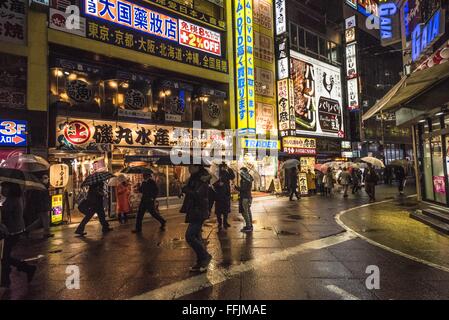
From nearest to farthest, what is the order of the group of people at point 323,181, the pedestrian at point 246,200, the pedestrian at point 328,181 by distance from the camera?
1. the pedestrian at point 246,200
2. the group of people at point 323,181
3. the pedestrian at point 328,181

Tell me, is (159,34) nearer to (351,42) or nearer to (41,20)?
(41,20)

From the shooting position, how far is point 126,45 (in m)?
15.3

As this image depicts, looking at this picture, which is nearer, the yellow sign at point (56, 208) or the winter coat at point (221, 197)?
the winter coat at point (221, 197)

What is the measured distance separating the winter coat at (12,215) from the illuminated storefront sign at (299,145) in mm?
20390

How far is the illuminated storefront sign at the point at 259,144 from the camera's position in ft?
68.4

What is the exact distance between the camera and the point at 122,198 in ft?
38.9

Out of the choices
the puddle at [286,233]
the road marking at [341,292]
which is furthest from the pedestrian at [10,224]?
the puddle at [286,233]

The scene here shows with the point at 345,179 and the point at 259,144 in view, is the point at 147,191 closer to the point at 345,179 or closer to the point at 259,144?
the point at 259,144

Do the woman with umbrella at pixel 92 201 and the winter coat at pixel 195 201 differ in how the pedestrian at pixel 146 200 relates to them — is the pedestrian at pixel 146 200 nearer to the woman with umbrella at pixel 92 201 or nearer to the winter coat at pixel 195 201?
the woman with umbrella at pixel 92 201

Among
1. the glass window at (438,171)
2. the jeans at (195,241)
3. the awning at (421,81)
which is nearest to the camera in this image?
the jeans at (195,241)

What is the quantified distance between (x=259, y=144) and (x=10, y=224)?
17972 millimetres

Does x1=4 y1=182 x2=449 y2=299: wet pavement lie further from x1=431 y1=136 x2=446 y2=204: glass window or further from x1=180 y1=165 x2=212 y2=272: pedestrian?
x1=431 y1=136 x2=446 y2=204: glass window

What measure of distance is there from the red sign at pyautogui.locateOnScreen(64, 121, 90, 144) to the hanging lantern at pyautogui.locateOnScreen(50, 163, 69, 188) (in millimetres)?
1984

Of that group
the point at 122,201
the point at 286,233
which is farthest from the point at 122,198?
the point at 286,233
